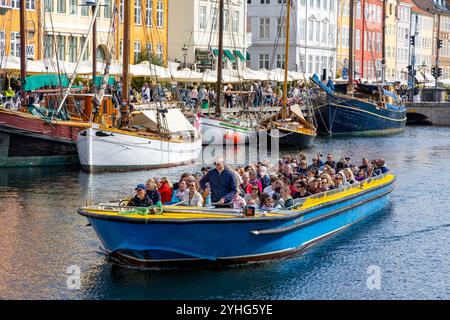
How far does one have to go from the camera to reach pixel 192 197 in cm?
2306

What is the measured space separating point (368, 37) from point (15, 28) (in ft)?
205

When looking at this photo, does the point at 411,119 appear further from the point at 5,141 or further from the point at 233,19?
the point at 5,141

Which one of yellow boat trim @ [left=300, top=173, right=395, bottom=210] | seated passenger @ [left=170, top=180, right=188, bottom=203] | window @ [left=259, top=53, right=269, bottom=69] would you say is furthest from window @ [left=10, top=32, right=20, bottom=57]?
window @ [left=259, top=53, right=269, bottom=69]

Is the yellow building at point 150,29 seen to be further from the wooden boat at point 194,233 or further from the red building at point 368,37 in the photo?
the wooden boat at point 194,233

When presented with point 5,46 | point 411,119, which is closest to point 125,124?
point 5,46

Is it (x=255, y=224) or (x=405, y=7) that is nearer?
(x=255, y=224)

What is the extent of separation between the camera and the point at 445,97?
10025cm

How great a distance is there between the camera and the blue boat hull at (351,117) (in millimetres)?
69562

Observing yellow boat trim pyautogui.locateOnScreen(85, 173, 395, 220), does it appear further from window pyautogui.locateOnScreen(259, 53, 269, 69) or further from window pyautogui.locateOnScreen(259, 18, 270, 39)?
window pyautogui.locateOnScreen(259, 18, 270, 39)

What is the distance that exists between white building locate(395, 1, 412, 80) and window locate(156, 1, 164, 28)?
57.5 metres

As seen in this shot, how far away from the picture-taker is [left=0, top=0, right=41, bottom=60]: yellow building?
60.0m

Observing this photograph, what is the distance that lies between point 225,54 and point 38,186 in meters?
44.0

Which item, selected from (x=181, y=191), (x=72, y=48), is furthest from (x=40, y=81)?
(x=181, y=191)

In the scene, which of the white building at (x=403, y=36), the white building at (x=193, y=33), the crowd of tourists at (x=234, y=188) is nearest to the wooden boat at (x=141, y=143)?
the crowd of tourists at (x=234, y=188)
